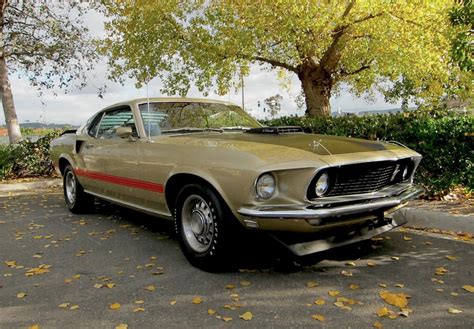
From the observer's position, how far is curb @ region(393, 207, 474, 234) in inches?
202

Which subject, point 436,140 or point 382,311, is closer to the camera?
point 382,311

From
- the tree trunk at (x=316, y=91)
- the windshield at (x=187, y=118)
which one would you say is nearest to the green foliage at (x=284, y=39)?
the tree trunk at (x=316, y=91)

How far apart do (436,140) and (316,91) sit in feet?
26.2

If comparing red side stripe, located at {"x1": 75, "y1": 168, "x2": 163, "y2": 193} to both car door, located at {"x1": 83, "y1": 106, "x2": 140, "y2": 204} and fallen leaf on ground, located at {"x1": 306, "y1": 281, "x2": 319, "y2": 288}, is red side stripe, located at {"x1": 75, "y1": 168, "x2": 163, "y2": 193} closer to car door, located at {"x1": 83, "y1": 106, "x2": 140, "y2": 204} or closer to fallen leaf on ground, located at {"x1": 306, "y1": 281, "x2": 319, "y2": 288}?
car door, located at {"x1": 83, "y1": 106, "x2": 140, "y2": 204}

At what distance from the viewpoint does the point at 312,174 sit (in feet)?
11.1

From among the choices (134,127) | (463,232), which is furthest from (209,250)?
(463,232)

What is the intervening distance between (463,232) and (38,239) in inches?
203

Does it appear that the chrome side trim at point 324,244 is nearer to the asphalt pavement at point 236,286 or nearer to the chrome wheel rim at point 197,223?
the asphalt pavement at point 236,286

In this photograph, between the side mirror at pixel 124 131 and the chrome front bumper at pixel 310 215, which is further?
the side mirror at pixel 124 131

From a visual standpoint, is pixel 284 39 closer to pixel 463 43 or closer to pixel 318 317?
pixel 463 43

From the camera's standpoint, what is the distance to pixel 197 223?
4.13 m

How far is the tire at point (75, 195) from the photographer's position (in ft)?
22.2

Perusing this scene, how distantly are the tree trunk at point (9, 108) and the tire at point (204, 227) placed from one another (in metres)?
10.5

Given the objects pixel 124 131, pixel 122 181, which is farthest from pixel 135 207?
pixel 124 131
